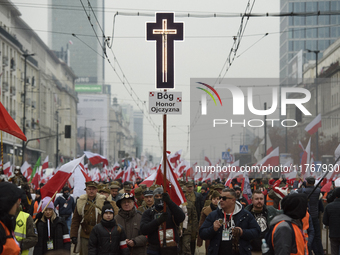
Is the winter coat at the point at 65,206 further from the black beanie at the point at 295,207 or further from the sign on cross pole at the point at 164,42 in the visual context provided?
the black beanie at the point at 295,207

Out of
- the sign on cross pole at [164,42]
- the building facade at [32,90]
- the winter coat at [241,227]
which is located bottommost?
the winter coat at [241,227]

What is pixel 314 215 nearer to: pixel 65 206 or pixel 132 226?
pixel 132 226

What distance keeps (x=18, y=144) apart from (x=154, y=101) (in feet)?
188

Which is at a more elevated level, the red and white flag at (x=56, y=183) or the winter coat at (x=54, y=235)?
the red and white flag at (x=56, y=183)

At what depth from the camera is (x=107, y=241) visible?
759cm

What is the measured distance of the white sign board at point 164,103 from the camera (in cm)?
789

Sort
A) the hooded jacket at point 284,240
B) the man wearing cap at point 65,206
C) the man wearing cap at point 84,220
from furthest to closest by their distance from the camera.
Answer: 1. the man wearing cap at point 65,206
2. the man wearing cap at point 84,220
3. the hooded jacket at point 284,240

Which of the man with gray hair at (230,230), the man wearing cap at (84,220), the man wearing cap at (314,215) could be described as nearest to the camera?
the man with gray hair at (230,230)

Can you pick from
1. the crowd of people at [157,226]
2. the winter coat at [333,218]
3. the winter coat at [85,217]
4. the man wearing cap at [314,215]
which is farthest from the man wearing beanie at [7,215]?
the man wearing cap at [314,215]

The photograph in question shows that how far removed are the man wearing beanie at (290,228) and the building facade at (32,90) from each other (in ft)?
115

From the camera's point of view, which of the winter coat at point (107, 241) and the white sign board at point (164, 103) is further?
the white sign board at point (164, 103)

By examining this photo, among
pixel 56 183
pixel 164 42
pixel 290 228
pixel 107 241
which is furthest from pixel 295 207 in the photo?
pixel 56 183

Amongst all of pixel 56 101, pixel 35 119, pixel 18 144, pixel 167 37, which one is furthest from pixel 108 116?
pixel 167 37

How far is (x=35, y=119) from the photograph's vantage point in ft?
261
